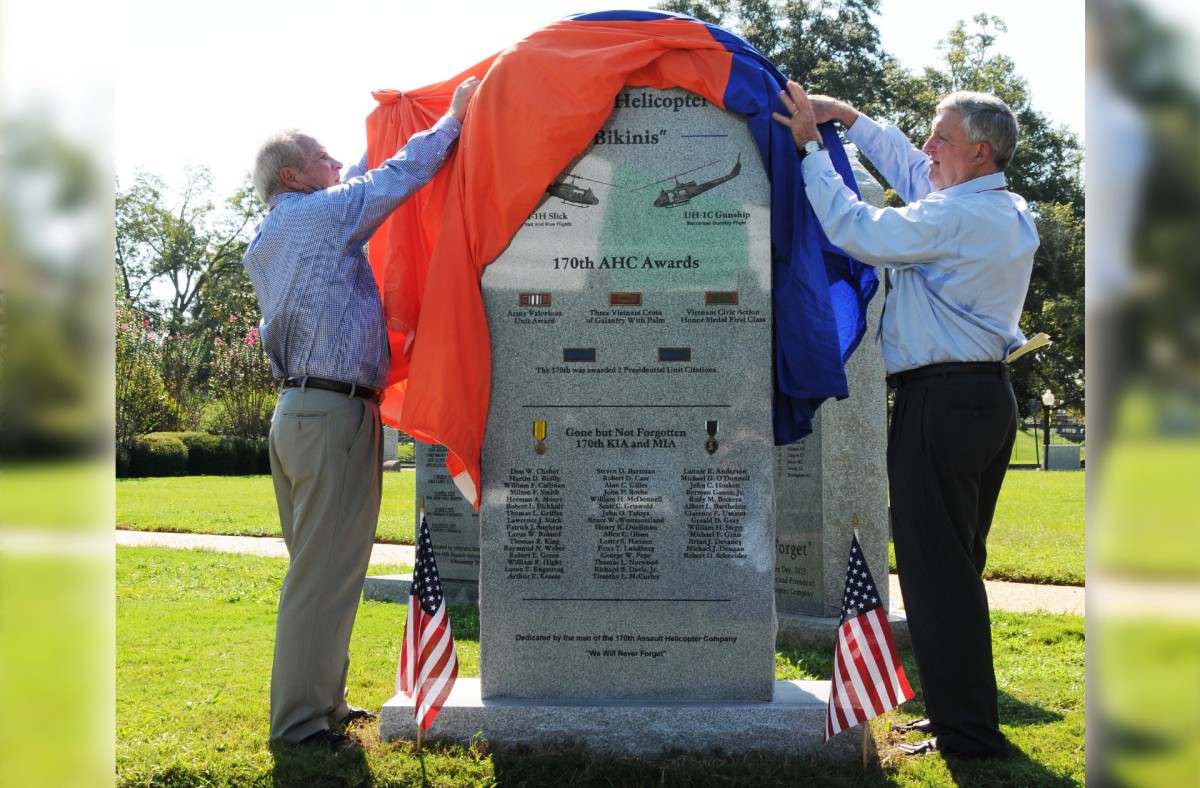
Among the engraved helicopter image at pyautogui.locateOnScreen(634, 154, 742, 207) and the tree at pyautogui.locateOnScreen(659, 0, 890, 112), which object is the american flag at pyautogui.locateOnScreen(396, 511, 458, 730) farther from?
the tree at pyautogui.locateOnScreen(659, 0, 890, 112)

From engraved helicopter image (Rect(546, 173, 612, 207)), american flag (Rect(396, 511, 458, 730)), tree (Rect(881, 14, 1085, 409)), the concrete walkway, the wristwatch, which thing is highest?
tree (Rect(881, 14, 1085, 409))

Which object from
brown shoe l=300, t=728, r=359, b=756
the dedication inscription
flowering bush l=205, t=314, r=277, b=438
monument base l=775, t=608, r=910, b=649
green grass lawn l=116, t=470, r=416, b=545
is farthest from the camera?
flowering bush l=205, t=314, r=277, b=438

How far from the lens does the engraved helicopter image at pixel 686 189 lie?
188 inches

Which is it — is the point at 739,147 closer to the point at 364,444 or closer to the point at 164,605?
the point at 364,444

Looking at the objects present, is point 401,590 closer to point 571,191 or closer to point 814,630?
point 814,630

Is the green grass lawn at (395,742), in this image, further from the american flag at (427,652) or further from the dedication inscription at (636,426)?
the dedication inscription at (636,426)

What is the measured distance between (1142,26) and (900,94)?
31.8m

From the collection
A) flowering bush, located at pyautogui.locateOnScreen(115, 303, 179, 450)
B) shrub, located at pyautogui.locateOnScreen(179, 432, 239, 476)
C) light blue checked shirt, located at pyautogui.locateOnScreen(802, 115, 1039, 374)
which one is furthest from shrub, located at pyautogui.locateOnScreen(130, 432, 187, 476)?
light blue checked shirt, located at pyautogui.locateOnScreen(802, 115, 1039, 374)

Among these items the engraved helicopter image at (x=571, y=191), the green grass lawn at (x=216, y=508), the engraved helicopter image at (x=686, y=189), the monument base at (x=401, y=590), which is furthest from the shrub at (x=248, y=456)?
the engraved helicopter image at (x=686, y=189)

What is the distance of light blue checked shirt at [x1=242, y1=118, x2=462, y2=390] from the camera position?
453 centimetres

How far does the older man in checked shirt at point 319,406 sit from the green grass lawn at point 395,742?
1.16 ft

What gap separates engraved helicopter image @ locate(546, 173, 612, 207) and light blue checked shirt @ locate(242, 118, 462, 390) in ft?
2.17

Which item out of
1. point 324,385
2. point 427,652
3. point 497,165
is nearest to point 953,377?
point 497,165

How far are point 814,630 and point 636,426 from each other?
9.35ft
